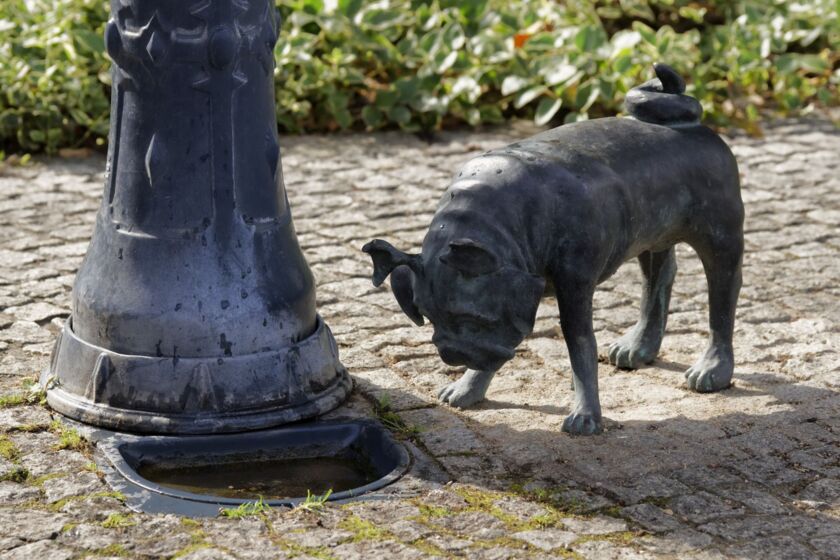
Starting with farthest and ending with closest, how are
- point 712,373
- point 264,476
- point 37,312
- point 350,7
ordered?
point 350,7, point 37,312, point 712,373, point 264,476

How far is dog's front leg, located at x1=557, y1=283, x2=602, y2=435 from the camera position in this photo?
4.27 m

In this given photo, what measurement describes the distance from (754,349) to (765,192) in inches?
92.9

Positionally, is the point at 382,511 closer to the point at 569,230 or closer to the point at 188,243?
the point at 569,230

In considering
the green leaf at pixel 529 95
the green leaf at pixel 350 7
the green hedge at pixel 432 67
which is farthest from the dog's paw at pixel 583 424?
the green leaf at pixel 350 7

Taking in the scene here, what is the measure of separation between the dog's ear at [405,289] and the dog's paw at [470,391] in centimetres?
57

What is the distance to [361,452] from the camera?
175 inches

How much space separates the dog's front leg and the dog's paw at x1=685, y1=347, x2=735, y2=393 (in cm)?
57

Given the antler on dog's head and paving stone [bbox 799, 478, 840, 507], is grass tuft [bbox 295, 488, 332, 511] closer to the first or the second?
the antler on dog's head

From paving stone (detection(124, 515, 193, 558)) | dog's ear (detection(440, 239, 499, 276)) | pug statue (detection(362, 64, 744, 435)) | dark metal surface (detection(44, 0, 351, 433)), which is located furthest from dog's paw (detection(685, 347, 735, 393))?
paving stone (detection(124, 515, 193, 558))

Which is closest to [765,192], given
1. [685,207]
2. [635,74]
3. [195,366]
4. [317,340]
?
[635,74]

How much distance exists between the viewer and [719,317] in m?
4.89

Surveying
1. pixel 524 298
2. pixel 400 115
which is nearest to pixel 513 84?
pixel 400 115

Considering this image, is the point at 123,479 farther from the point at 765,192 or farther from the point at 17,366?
the point at 765,192

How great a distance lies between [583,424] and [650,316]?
85cm
